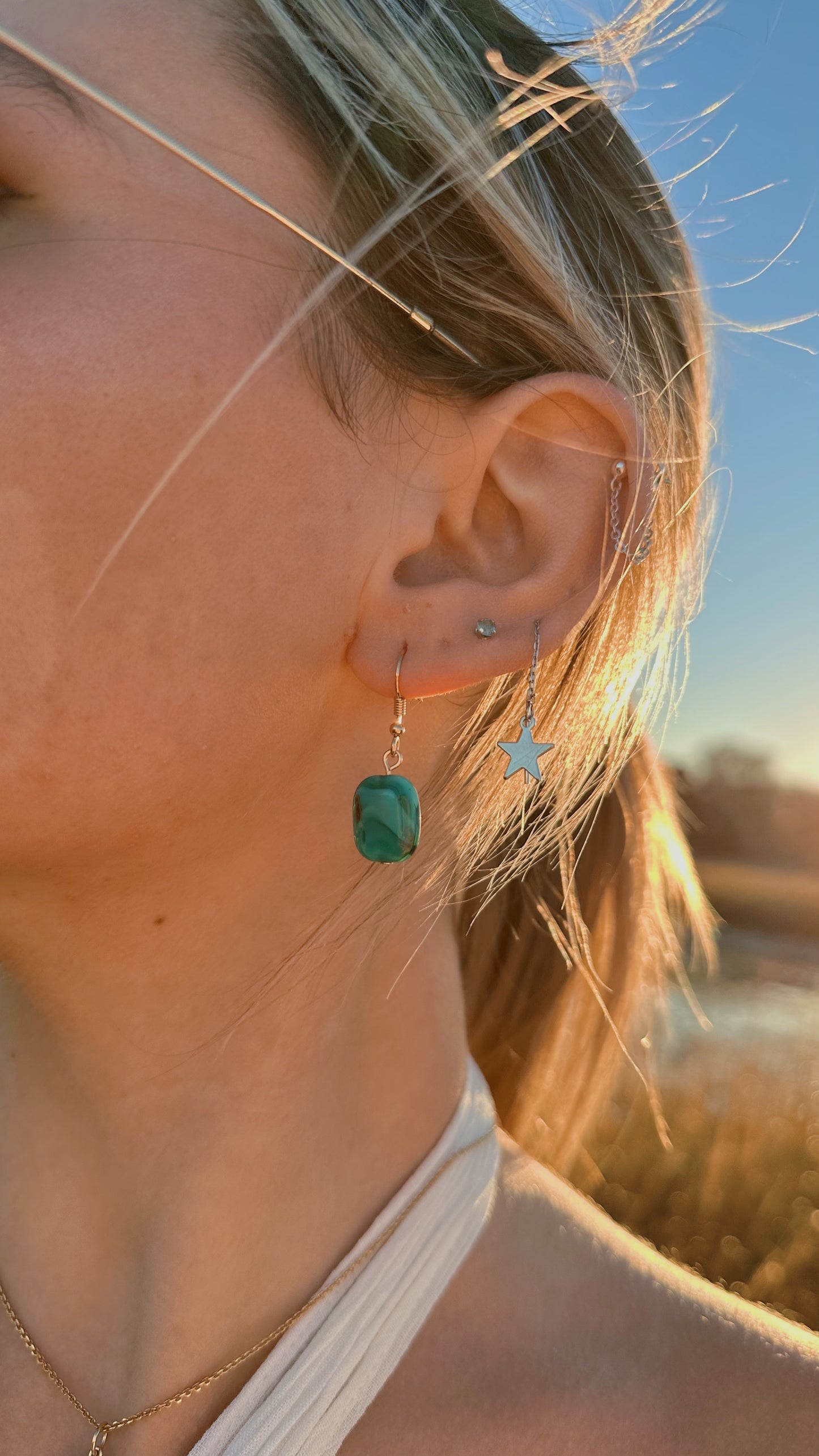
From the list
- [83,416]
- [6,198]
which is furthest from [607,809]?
[6,198]

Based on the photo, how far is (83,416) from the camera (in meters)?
1.19

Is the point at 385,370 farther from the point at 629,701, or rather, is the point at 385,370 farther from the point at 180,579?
the point at 629,701

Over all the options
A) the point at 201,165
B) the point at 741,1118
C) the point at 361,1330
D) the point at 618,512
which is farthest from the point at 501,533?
the point at 741,1118

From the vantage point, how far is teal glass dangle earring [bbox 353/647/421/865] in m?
1.33

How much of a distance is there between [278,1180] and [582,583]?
89 cm

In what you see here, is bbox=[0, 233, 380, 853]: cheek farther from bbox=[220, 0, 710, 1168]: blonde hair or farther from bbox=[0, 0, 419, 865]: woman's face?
bbox=[220, 0, 710, 1168]: blonde hair

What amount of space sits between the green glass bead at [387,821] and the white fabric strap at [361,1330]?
0.52 m

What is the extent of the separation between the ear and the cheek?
0.12 meters

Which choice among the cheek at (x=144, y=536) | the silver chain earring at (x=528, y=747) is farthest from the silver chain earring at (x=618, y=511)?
the cheek at (x=144, y=536)

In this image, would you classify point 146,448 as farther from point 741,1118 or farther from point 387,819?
point 741,1118

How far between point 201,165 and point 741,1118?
6198 millimetres

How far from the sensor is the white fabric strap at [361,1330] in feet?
4.40

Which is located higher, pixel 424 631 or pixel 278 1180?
pixel 424 631

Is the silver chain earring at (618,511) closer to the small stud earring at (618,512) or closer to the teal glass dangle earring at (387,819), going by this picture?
the small stud earring at (618,512)
